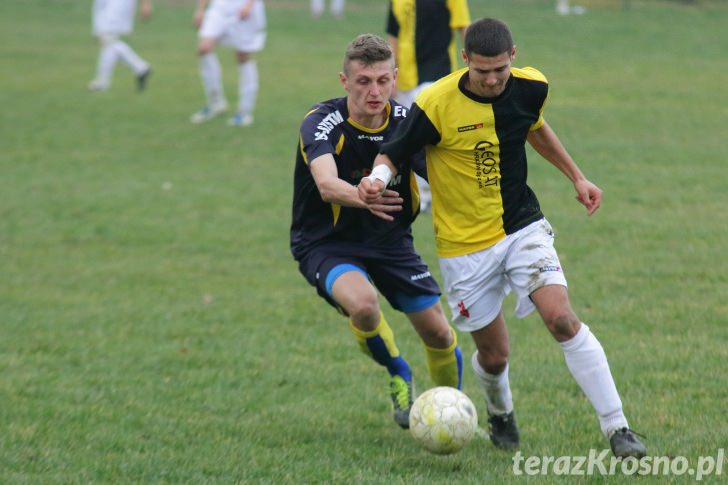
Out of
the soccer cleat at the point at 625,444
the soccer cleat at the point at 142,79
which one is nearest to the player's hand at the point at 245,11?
the soccer cleat at the point at 142,79

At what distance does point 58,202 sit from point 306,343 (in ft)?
16.7

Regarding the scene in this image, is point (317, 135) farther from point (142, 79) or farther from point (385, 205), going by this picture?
point (142, 79)

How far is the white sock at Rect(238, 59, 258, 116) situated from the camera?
48.0 feet

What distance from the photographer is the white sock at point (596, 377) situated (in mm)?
4680

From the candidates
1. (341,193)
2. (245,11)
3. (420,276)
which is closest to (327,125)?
(341,193)

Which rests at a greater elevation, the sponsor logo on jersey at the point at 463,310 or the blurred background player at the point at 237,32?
the sponsor logo on jersey at the point at 463,310

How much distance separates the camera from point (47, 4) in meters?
32.0

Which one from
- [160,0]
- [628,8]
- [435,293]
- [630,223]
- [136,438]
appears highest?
[435,293]

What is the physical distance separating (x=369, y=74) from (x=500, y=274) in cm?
108

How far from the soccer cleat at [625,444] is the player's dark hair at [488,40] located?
1655 mm

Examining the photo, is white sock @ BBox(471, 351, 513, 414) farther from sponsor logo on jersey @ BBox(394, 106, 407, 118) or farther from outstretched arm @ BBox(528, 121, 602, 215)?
sponsor logo on jersey @ BBox(394, 106, 407, 118)

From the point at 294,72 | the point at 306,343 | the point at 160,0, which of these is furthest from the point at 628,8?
the point at 306,343

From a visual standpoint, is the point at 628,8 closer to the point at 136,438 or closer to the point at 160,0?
the point at 160,0

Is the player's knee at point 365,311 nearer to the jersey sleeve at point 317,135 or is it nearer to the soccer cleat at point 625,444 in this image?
the jersey sleeve at point 317,135
